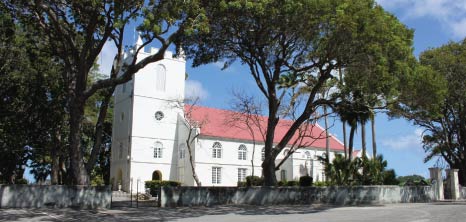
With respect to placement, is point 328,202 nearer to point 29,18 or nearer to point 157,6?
point 157,6

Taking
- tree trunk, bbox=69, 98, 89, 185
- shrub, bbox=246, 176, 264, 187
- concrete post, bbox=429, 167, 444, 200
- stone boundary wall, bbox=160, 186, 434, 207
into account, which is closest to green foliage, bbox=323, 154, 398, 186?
stone boundary wall, bbox=160, 186, 434, 207

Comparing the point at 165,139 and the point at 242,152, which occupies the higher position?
the point at 165,139

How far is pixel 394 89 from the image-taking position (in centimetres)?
2259

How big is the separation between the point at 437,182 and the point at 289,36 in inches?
770

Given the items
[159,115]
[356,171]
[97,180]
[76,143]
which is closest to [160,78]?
[159,115]

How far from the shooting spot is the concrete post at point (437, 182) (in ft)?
111

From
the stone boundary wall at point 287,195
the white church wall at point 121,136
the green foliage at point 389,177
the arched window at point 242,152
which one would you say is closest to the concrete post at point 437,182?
the stone boundary wall at point 287,195

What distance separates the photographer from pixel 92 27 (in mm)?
19891

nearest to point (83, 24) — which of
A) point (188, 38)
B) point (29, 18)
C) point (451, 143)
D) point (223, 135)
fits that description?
point (29, 18)

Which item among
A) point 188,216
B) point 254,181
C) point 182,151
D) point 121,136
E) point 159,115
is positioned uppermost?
point 159,115

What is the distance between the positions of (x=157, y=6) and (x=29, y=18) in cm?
744

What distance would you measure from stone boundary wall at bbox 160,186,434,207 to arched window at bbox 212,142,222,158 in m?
20.5

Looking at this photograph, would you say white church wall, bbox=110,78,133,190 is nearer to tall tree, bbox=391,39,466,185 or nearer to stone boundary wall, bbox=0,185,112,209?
stone boundary wall, bbox=0,185,112,209

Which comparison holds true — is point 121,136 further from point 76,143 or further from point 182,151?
point 76,143
